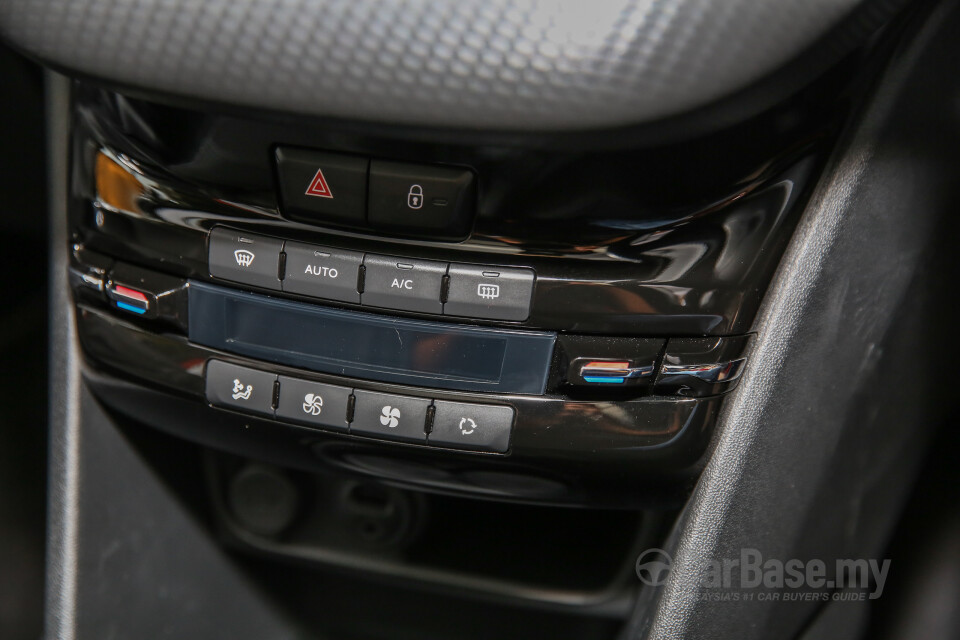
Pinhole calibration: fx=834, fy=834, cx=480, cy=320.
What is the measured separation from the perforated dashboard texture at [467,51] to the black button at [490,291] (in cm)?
8

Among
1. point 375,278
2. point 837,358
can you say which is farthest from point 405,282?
point 837,358

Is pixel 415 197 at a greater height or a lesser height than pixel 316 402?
greater

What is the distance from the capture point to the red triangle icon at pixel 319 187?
0.43 m

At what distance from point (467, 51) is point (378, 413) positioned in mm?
209

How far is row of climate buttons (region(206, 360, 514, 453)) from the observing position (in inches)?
18.3

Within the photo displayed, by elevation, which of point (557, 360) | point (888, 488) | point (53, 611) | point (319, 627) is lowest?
point (319, 627)

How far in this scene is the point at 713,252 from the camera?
43 cm

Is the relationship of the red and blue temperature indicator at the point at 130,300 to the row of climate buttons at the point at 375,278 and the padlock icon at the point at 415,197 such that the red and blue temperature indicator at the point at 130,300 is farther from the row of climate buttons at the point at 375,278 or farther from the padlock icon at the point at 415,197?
the padlock icon at the point at 415,197

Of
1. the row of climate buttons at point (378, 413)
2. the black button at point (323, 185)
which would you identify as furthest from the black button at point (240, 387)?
the black button at point (323, 185)

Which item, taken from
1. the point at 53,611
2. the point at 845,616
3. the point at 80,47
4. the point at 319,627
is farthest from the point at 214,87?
the point at 845,616

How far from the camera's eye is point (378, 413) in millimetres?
470

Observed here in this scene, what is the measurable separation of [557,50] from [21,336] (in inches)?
22.2

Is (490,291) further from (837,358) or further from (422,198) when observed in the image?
(837,358)

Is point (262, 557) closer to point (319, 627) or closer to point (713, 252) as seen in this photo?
point (319, 627)
